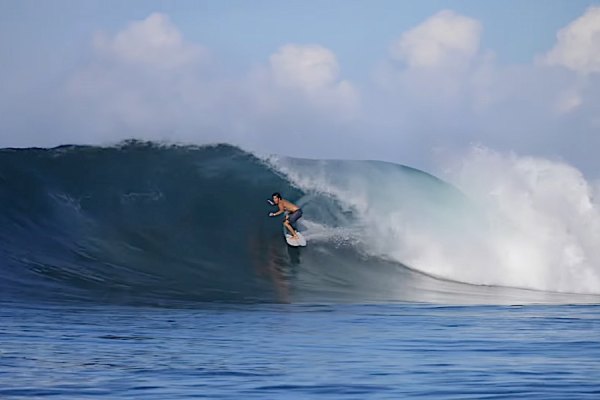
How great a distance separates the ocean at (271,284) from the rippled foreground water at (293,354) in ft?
0.08

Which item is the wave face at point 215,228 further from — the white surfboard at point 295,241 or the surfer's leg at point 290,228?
the surfer's leg at point 290,228

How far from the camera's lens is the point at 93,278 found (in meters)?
14.3

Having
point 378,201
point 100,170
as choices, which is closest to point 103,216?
point 100,170

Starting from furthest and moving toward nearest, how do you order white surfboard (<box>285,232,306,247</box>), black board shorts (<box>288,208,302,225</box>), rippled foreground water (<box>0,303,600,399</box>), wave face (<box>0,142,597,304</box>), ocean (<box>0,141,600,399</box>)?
black board shorts (<box>288,208,302,225</box>) < white surfboard (<box>285,232,306,247</box>) < wave face (<box>0,142,597,304</box>) < ocean (<box>0,141,600,399</box>) < rippled foreground water (<box>0,303,600,399</box>)

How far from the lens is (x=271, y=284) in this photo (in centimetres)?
1532

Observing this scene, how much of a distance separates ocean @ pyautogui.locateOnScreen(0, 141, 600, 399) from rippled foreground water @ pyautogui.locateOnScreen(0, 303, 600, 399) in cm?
2

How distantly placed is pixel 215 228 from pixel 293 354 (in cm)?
1037

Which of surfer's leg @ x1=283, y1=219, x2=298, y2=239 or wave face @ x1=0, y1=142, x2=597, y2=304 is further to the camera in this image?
surfer's leg @ x1=283, y1=219, x2=298, y2=239

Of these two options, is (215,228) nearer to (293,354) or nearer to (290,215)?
(290,215)

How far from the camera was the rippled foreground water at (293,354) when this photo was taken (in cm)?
643

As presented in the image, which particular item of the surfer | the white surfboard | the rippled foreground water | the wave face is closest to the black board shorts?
the surfer

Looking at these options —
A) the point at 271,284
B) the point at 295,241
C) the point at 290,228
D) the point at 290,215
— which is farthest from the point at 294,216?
the point at 271,284

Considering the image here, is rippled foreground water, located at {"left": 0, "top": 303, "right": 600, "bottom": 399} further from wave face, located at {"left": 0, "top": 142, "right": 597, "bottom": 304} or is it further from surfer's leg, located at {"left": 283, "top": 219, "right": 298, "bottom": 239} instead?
surfer's leg, located at {"left": 283, "top": 219, "right": 298, "bottom": 239}

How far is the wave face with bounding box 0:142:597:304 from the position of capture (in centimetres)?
1448
